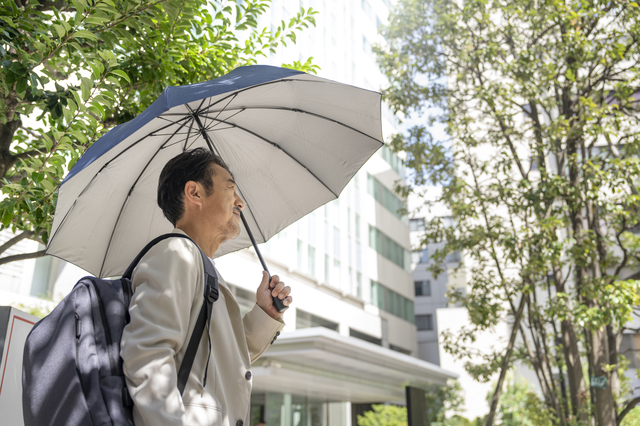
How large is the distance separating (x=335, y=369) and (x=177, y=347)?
16.4 m

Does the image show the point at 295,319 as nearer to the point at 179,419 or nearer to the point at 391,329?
the point at 391,329

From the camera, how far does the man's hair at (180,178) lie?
2188 mm

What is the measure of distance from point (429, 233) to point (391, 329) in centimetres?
2165

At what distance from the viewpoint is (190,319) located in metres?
1.78

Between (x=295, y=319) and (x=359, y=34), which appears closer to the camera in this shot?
(x=295, y=319)

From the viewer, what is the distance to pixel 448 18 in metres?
10.5

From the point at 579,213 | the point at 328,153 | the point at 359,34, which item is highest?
the point at 359,34

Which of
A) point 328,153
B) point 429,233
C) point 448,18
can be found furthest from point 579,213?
point 328,153

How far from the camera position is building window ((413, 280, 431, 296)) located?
132ft

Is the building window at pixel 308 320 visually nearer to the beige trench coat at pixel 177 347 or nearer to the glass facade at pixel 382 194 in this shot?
the glass facade at pixel 382 194

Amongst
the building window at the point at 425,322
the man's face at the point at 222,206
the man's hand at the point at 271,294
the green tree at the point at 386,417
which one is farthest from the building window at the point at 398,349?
the man's face at the point at 222,206

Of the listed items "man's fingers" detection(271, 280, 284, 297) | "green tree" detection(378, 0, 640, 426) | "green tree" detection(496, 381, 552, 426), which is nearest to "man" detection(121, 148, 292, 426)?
"man's fingers" detection(271, 280, 284, 297)

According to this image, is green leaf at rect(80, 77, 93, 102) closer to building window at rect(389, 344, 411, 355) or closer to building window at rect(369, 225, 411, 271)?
building window at rect(369, 225, 411, 271)

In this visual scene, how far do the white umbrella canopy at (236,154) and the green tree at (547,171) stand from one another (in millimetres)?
6092
